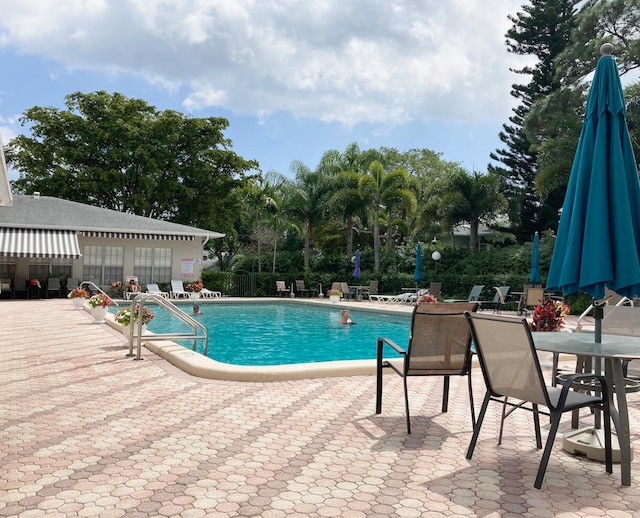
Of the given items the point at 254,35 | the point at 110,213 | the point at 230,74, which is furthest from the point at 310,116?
the point at 254,35

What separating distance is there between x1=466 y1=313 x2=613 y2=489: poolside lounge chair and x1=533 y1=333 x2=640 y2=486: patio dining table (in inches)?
3.3

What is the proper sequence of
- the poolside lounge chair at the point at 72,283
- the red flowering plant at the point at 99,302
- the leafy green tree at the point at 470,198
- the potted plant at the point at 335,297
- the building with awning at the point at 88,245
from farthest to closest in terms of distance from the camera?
1. the leafy green tree at the point at 470,198
2. the poolside lounge chair at the point at 72,283
3. the building with awning at the point at 88,245
4. the potted plant at the point at 335,297
5. the red flowering plant at the point at 99,302

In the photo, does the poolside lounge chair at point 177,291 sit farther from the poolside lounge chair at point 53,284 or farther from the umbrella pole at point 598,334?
the umbrella pole at point 598,334

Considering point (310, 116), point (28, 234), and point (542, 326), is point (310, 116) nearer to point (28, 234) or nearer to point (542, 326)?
point (28, 234)

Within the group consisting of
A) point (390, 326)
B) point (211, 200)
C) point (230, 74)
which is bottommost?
point (390, 326)

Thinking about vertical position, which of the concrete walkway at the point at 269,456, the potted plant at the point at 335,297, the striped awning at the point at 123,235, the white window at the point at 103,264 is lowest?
the concrete walkway at the point at 269,456

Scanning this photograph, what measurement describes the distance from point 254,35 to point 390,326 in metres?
9.92

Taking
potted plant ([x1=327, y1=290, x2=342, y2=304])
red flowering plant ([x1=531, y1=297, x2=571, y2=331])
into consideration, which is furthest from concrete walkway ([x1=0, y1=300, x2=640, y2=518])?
potted plant ([x1=327, y1=290, x2=342, y2=304])

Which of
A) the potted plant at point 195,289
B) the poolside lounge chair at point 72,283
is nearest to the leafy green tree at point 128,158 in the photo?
the poolside lounge chair at point 72,283

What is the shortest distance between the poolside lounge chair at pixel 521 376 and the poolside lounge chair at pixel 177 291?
22802 millimetres

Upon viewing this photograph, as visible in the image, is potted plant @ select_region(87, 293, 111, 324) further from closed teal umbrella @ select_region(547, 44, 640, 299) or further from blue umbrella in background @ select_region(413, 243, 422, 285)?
blue umbrella in background @ select_region(413, 243, 422, 285)

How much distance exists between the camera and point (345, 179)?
31.2 meters

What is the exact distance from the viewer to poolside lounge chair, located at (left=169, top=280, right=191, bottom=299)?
26.0m

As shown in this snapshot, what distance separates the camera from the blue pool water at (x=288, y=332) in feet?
39.0
